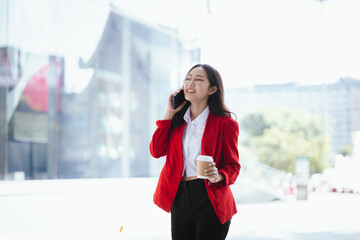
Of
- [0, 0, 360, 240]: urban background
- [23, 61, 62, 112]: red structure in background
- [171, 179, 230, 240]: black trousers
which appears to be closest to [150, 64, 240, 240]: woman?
[171, 179, 230, 240]: black trousers

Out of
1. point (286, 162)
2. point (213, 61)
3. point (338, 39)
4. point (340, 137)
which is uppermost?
point (338, 39)

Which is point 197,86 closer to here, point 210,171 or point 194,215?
point 210,171

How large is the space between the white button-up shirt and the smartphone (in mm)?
61

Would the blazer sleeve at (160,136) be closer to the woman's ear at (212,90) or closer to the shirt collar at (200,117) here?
the shirt collar at (200,117)

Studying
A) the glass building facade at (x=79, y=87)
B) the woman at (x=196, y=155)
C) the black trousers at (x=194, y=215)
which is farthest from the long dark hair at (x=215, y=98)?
the glass building facade at (x=79, y=87)

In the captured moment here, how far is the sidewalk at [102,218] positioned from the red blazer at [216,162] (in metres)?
1.48

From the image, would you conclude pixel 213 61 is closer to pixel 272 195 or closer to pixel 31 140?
pixel 31 140

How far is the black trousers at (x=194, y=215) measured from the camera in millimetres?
1215

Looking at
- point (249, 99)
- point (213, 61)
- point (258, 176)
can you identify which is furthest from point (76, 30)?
point (249, 99)

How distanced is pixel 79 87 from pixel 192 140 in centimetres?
372

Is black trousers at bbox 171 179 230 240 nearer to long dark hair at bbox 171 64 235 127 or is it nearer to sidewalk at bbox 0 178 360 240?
long dark hair at bbox 171 64 235 127

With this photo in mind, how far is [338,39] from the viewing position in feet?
62.2

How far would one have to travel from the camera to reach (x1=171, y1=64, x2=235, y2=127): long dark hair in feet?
4.38

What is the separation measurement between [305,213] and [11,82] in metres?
4.74
